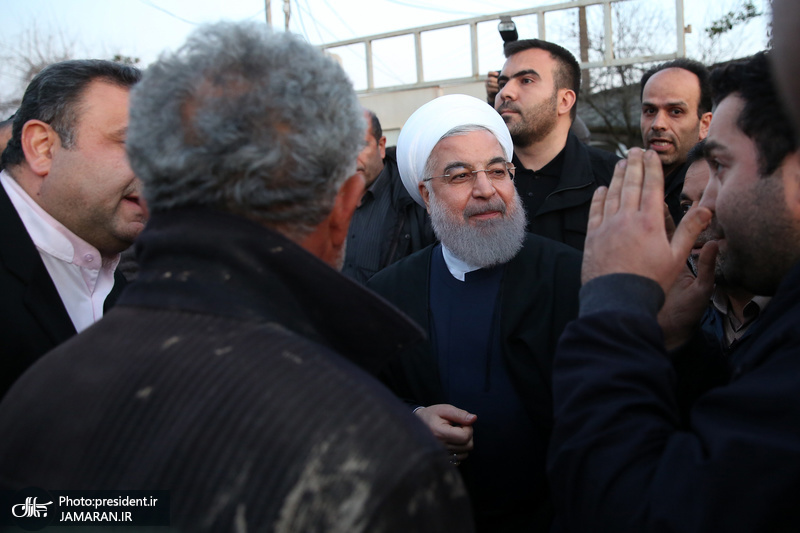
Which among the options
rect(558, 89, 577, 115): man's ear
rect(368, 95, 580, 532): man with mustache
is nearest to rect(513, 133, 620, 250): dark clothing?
rect(558, 89, 577, 115): man's ear

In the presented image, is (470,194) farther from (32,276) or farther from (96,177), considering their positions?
→ (32,276)

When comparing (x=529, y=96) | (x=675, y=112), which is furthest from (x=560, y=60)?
(x=675, y=112)

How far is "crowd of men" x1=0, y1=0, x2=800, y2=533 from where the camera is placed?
0.91 metres

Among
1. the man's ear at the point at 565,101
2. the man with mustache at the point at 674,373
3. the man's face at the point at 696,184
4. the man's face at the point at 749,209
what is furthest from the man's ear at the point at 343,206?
the man's ear at the point at 565,101

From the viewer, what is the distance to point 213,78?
3.83 ft

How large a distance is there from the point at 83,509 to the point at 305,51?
0.90m

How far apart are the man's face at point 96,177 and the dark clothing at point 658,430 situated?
1.79m

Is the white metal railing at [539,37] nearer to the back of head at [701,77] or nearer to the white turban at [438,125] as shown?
the back of head at [701,77]

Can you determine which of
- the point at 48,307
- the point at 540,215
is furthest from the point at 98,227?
the point at 540,215

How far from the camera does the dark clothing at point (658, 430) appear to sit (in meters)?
1.16

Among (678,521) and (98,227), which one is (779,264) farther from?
(98,227)

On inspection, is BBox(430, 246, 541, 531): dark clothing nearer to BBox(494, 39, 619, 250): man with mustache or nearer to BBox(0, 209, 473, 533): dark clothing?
BBox(494, 39, 619, 250): man with mustache

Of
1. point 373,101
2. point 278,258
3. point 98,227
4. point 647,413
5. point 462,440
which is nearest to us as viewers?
point 278,258

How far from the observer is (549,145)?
421 centimetres
